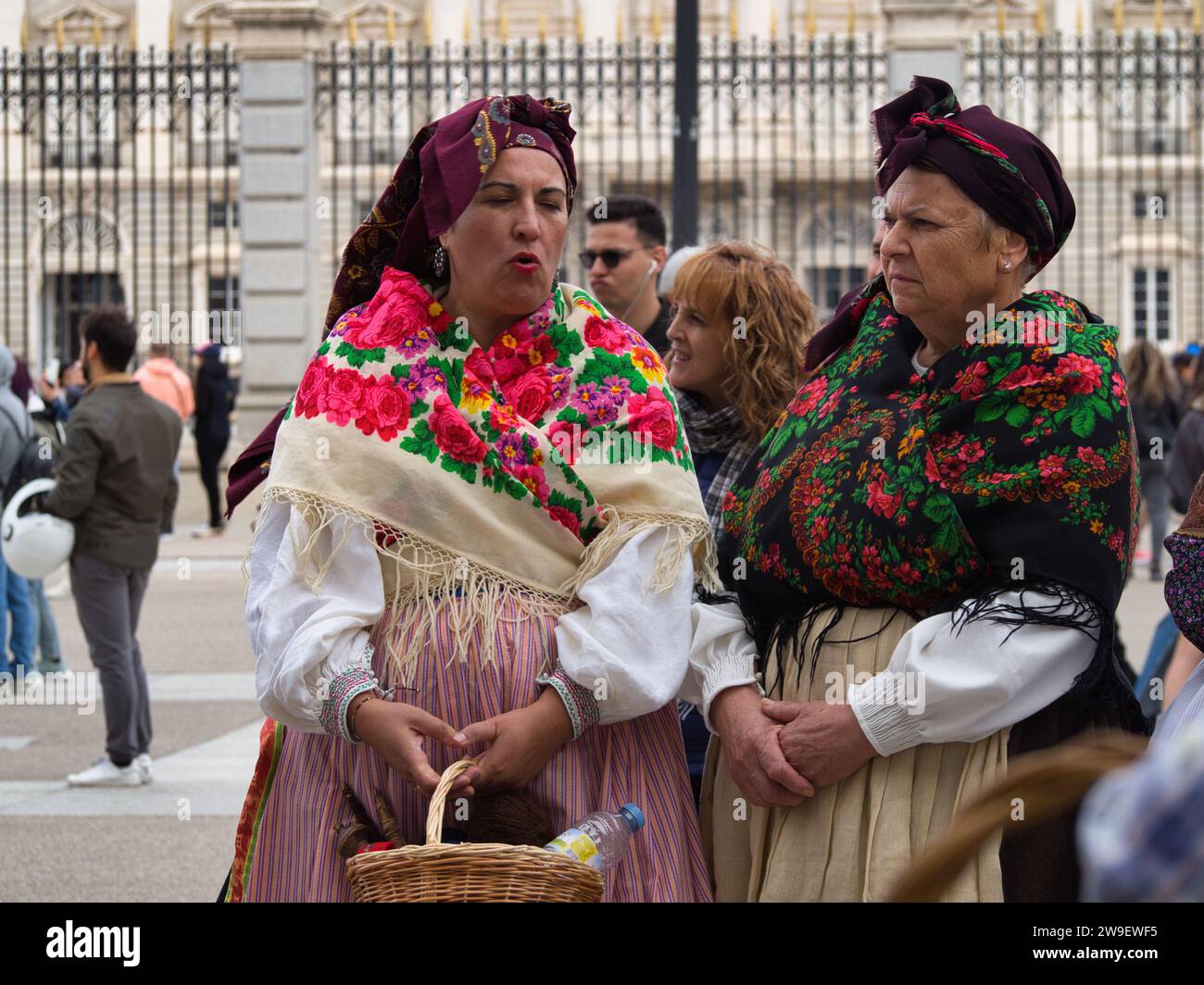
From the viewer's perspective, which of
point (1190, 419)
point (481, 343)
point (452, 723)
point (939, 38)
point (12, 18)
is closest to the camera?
point (452, 723)

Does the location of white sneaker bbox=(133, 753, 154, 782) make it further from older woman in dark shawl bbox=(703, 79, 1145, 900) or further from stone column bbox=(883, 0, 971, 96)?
stone column bbox=(883, 0, 971, 96)

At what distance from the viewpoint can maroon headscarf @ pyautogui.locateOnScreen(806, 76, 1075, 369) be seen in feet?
8.70

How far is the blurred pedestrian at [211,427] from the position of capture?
16047 mm

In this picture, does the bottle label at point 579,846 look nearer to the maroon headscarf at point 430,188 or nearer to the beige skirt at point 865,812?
the beige skirt at point 865,812

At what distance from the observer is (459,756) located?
259cm

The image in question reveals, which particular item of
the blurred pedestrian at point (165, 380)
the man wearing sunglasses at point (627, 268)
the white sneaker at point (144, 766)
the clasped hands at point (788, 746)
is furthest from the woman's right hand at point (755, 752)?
the blurred pedestrian at point (165, 380)

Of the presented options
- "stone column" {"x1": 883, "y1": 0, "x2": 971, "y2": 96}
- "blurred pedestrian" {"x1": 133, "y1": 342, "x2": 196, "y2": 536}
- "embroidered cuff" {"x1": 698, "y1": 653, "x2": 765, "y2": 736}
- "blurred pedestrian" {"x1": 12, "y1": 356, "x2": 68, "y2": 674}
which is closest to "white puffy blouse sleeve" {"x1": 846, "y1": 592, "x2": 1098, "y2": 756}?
"embroidered cuff" {"x1": 698, "y1": 653, "x2": 765, "y2": 736}

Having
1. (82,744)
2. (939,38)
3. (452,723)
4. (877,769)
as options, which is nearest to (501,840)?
(452,723)

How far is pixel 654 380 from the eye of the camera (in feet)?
9.44

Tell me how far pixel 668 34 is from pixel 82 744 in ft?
113

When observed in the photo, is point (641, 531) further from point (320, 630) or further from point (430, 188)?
point (430, 188)

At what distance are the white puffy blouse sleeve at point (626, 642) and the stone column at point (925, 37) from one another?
13416 millimetres

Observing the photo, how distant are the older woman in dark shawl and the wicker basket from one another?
55cm
